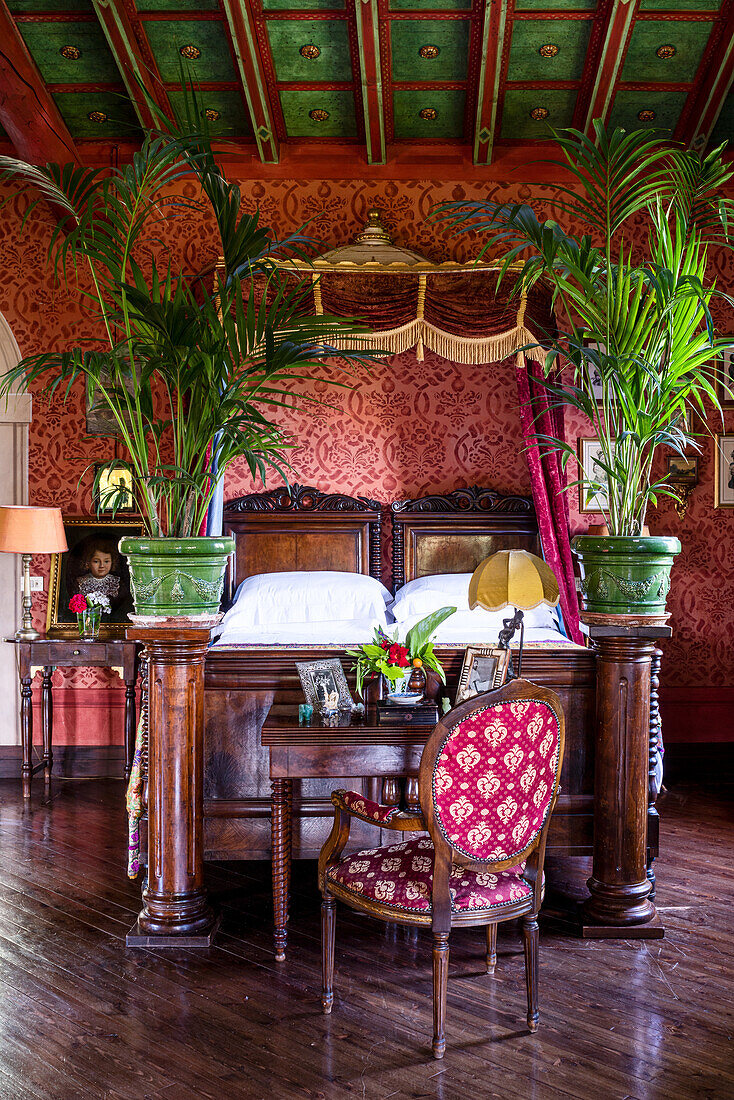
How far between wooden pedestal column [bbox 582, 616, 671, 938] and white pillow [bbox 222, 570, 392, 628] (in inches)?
72.8

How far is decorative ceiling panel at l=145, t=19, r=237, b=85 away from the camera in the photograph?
464 centimetres

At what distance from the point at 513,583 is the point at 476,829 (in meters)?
0.87

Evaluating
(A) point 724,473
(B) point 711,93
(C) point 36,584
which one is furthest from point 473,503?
(C) point 36,584

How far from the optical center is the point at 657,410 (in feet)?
10.2

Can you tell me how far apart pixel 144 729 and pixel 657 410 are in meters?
2.20

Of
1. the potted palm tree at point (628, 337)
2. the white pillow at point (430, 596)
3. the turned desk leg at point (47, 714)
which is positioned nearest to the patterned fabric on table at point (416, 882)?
the potted palm tree at point (628, 337)

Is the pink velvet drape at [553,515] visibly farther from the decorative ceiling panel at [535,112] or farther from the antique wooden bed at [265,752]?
the decorative ceiling panel at [535,112]

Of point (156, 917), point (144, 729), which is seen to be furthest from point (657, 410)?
point (156, 917)

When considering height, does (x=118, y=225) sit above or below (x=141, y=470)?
above

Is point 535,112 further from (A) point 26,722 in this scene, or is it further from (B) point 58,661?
(A) point 26,722

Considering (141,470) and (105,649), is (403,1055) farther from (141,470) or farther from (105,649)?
(105,649)

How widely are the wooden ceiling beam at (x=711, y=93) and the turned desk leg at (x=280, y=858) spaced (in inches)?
165

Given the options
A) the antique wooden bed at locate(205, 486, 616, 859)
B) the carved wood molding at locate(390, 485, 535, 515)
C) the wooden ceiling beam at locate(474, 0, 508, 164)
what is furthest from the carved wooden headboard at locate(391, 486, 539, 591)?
the wooden ceiling beam at locate(474, 0, 508, 164)

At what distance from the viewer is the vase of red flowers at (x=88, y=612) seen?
5.11 meters
